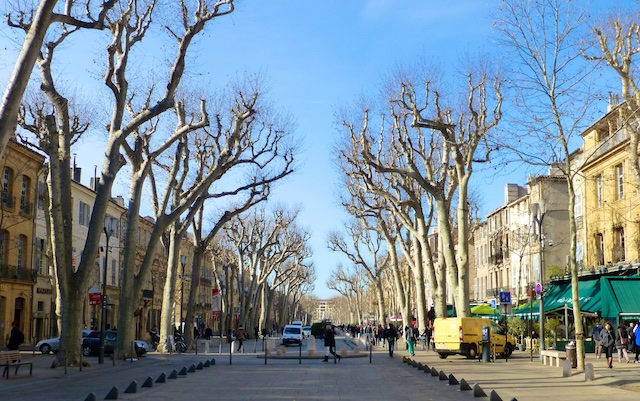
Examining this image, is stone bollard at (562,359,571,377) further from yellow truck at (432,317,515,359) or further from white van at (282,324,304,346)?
white van at (282,324,304,346)

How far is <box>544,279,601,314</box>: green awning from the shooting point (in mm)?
30941

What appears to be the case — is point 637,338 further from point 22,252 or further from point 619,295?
point 22,252

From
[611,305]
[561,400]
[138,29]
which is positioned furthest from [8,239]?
[561,400]

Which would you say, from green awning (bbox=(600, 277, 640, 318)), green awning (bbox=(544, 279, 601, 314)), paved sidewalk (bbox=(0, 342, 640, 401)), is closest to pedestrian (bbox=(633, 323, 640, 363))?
green awning (bbox=(600, 277, 640, 318))

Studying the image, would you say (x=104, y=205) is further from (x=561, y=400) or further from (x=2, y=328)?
(x=2, y=328)

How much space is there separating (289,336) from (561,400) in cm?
4307

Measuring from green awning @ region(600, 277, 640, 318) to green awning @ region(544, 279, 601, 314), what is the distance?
56 centimetres

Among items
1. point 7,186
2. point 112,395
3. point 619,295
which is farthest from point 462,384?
point 7,186

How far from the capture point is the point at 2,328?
41.2 meters

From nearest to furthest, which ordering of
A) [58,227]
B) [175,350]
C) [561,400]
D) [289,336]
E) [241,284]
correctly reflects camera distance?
[561,400] → [58,227] → [175,350] → [289,336] → [241,284]

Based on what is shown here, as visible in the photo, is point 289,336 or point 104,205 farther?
point 289,336

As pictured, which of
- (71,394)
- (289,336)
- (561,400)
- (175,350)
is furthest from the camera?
(289,336)

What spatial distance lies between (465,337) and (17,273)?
84.9 ft

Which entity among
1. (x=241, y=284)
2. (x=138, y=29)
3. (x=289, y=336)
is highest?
(x=138, y=29)
